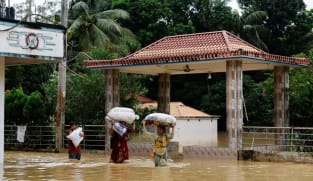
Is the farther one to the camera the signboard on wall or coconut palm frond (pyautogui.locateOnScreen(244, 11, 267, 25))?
coconut palm frond (pyautogui.locateOnScreen(244, 11, 267, 25))

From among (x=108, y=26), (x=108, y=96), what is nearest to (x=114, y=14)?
(x=108, y=26)

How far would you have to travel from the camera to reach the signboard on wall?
1555 cm

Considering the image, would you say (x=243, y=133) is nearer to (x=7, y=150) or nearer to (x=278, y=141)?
(x=278, y=141)

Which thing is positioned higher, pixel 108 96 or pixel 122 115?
pixel 108 96

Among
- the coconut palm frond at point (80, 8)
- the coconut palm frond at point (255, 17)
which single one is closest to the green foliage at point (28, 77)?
the coconut palm frond at point (80, 8)

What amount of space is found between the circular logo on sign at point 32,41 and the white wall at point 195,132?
1311 centimetres

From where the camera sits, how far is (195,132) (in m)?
30.1

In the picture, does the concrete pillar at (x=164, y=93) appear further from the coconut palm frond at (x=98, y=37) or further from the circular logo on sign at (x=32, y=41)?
the coconut palm frond at (x=98, y=37)

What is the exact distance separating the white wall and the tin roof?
711cm

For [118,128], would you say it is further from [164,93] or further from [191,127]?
[191,127]

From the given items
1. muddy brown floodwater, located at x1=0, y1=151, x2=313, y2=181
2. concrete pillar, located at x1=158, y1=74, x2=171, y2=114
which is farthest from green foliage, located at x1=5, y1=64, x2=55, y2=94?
muddy brown floodwater, located at x1=0, y1=151, x2=313, y2=181

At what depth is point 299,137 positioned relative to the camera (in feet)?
64.7

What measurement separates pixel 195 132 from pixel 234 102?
11.0 m

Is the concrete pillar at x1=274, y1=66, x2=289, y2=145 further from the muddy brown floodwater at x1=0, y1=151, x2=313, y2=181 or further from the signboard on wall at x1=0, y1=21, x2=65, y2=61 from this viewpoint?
the signboard on wall at x1=0, y1=21, x2=65, y2=61
